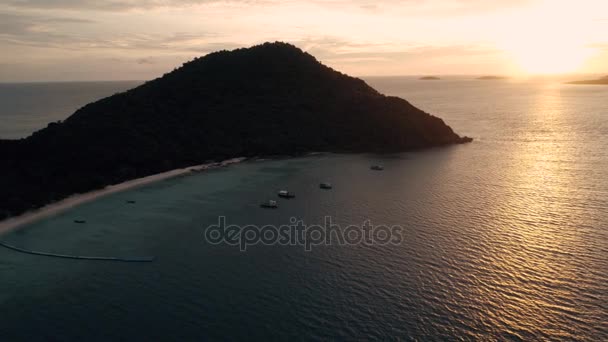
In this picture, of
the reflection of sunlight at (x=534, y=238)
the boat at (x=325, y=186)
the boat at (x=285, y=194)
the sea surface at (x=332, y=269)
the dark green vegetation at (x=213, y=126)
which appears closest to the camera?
the sea surface at (x=332, y=269)

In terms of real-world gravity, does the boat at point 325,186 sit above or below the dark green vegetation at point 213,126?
below

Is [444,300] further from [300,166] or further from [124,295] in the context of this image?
[300,166]

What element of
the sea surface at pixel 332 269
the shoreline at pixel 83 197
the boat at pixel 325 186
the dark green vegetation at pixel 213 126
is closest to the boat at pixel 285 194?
the sea surface at pixel 332 269

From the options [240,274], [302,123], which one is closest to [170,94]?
[302,123]

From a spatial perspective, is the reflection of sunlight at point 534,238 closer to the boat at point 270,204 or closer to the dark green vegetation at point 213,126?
the boat at point 270,204

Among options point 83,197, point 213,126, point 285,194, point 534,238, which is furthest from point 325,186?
point 213,126

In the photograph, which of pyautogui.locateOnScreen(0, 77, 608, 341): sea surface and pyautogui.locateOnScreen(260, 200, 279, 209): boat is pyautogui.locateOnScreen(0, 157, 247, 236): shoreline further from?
pyautogui.locateOnScreen(260, 200, 279, 209): boat

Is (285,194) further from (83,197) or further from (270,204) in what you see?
(83,197)
